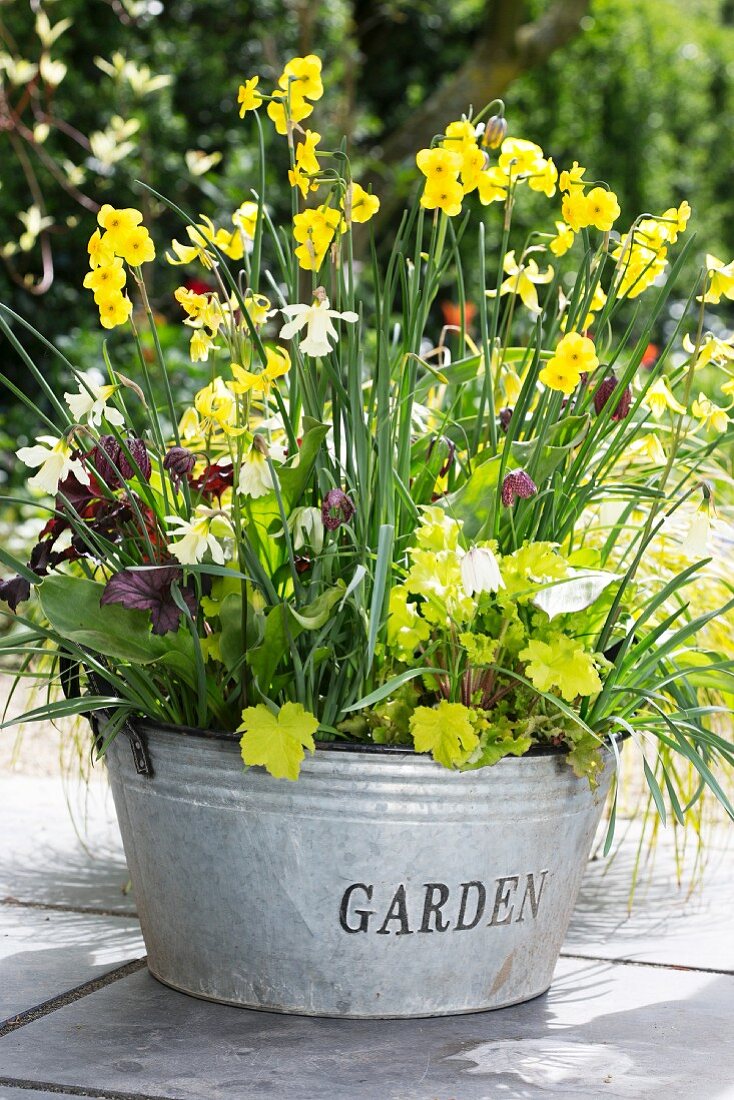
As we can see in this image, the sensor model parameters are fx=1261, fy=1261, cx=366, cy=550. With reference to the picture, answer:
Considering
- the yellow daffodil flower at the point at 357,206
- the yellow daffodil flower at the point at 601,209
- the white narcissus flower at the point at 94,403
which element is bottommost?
the white narcissus flower at the point at 94,403

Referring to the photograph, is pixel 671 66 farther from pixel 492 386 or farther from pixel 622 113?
pixel 492 386

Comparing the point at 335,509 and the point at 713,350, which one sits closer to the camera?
the point at 335,509

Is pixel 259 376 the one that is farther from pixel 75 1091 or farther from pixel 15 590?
pixel 75 1091

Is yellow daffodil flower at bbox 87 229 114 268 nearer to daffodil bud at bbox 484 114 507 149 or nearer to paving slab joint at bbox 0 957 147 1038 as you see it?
daffodil bud at bbox 484 114 507 149

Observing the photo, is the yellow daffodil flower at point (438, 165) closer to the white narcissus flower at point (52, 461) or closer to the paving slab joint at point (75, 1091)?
the white narcissus flower at point (52, 461)

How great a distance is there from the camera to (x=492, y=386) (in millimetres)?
1564

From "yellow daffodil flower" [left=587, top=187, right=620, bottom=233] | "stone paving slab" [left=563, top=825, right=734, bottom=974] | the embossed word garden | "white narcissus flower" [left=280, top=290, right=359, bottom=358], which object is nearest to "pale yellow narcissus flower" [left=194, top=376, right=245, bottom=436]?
the embossed word garden

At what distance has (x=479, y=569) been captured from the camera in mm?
1261

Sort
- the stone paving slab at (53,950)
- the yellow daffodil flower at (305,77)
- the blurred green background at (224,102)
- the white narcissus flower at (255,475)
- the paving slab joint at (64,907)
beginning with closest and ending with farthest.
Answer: the white narcissus flower at (255,475) < the yellow daffodil flower at (305,77) < the stone paving slab at (53,950) < the paving slab joint at (64,907) < the blurred green background at (224,102)

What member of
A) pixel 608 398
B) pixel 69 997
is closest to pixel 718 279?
pixel 608 398

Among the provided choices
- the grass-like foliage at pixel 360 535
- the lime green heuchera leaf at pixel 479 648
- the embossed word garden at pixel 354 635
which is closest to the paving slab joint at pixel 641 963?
the embossed word garden at pixel 354 635

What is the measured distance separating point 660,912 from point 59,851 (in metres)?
1.01

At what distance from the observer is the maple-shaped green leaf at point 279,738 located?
1.29 meters

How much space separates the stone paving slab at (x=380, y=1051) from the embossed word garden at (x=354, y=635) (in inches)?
1.6
